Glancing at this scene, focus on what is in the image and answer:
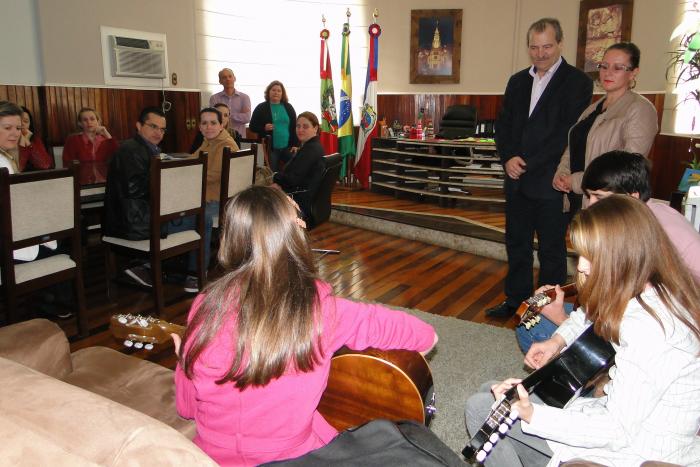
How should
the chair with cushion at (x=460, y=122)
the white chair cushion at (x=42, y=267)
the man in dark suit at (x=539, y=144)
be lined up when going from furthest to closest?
the chair with cushion at (x=460, y=122) < the man in dark suit at (x=539, y=144) < the white chair cushion at (x=42, y=267)

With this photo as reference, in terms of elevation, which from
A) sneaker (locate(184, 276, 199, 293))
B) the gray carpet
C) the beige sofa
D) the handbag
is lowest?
the gray carpet

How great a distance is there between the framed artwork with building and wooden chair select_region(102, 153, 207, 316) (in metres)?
5.06

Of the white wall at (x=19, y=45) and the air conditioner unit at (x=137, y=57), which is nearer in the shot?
the white wall at (x=19, y=45)

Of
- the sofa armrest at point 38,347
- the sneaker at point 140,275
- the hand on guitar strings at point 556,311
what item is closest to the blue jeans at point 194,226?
the sneaker at point 140,275

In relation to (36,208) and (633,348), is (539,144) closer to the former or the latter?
(633,348)

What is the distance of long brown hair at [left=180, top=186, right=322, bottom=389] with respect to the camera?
1055 millimetres

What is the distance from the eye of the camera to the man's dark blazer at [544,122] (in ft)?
8.87

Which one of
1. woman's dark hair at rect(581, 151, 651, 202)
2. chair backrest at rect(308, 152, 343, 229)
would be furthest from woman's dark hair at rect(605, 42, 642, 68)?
chair backrest at rect(308, 152, 343, 229)

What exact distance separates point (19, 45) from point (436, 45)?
4.94 meters

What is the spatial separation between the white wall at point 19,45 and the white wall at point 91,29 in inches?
2.7

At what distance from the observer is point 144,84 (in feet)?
19.1

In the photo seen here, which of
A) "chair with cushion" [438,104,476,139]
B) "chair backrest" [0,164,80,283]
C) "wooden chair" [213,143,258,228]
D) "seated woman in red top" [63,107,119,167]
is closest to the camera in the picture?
"chair backrest" [0,164,80,283]

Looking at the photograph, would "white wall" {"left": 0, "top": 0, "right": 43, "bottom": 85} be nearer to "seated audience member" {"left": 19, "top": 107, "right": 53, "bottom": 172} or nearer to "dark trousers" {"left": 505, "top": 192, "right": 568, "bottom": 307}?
"seated audience member" {"left": 19, "top": 107, "right": 53, "bottom": 172}

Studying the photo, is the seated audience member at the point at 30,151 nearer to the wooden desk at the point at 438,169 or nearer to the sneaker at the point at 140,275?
the sneaker at the point at 140,275
